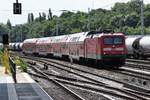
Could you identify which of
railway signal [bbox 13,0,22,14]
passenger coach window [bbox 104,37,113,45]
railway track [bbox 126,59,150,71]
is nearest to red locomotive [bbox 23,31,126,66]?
passenger coach window [bbox 104,37,113,45]

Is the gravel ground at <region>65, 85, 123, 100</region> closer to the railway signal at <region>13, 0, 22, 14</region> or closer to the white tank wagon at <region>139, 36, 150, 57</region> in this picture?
the railway signal at <region>13, 0, 22, 14</region>

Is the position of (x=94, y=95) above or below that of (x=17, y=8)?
below

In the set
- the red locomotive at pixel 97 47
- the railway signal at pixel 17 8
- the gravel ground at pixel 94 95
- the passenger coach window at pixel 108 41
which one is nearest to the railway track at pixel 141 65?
the red locomotive at pixel 97 47

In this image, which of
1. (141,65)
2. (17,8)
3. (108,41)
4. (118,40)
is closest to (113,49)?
(108,41)

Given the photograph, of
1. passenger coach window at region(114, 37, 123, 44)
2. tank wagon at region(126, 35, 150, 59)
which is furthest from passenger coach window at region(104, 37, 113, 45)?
tank wagon at region(126, 35, 150, 59)

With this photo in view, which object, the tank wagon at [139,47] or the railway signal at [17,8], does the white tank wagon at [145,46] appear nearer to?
the tank wagon at [139,47]

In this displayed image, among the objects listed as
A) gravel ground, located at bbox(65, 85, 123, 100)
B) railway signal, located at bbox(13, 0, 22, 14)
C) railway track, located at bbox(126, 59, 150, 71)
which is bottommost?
gravel ground, located at bbox(65, 85, 123, 100)

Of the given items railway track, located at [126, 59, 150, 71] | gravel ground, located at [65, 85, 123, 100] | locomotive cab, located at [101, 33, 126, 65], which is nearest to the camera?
gravel ground, located at [65, 85, 123, 100]

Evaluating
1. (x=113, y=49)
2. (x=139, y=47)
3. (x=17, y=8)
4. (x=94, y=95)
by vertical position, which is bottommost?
(x=94, y=95)

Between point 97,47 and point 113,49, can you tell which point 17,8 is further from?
point 113,49

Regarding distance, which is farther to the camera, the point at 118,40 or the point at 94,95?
the point at 118,40

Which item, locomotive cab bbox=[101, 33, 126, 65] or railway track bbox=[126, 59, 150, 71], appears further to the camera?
locomotive cab bbox=[101, 33, 126, 65]

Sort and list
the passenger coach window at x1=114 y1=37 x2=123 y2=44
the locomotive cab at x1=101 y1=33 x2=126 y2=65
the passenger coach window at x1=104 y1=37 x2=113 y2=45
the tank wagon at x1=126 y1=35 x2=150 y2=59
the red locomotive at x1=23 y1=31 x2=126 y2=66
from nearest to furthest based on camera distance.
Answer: the locomotive cab at x1=101 y1=33 x2=126 y2=65
the red locomotive at x1=23 y1=31 x2=126 y2=66
the passenger coach window at x1=104 y1=37 x2=113 y2=45
the passenger coach window at x1=114 y1=37 x2=123 y2=44
the tank wagon at x1=126 y1=35 x2=150 y2=59

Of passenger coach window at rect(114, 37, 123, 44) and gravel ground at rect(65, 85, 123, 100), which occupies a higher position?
passenger coach window at rect(114, 37, 123, 44)
